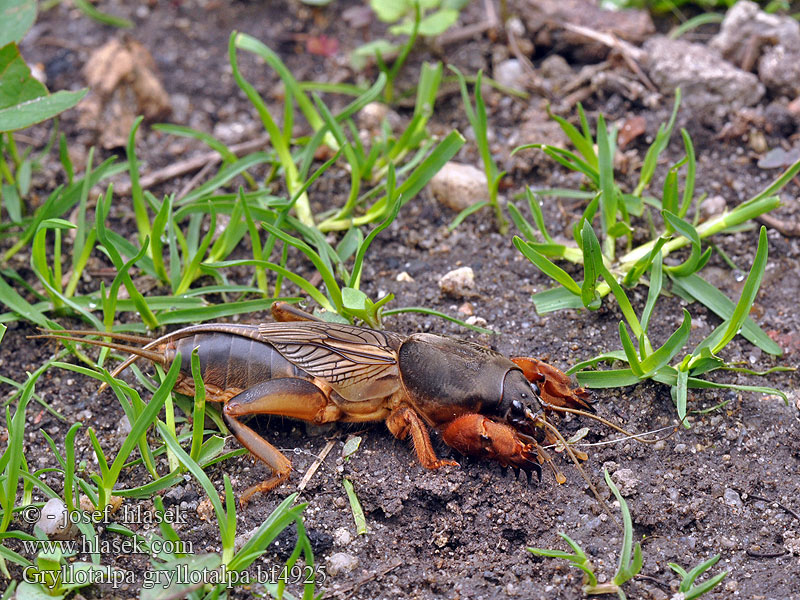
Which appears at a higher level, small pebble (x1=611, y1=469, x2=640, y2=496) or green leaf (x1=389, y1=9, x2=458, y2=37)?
green leaf (x1=389, y1=9, x2=458, y2=37)

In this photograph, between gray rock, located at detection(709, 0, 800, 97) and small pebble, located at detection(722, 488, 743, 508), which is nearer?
small pebble, located at detection(722, 488, 743, 508)

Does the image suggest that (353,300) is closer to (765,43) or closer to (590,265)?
(590,265)

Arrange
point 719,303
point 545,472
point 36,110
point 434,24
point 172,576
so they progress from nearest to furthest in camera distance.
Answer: point 172,576 → point 545,472 → point 719,303 → point 36,110 → point 434,24

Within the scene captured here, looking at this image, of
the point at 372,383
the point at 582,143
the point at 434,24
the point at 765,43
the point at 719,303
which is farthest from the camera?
the point at 434,24

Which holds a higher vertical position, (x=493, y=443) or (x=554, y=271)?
(x=554, y=271)

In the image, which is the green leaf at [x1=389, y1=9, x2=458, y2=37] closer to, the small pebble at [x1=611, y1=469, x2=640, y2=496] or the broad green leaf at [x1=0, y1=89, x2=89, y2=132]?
the broad green leaf at [x1=0, y1=89, x2=89, y2=132]

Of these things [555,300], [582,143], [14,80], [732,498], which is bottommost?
[732,498]

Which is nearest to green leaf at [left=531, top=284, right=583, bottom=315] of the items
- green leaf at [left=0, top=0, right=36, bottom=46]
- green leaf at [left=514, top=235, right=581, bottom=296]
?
green leaf at [left=514, top=235, right=581, bottom=296]

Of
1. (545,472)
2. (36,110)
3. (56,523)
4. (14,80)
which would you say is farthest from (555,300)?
(14,80)
